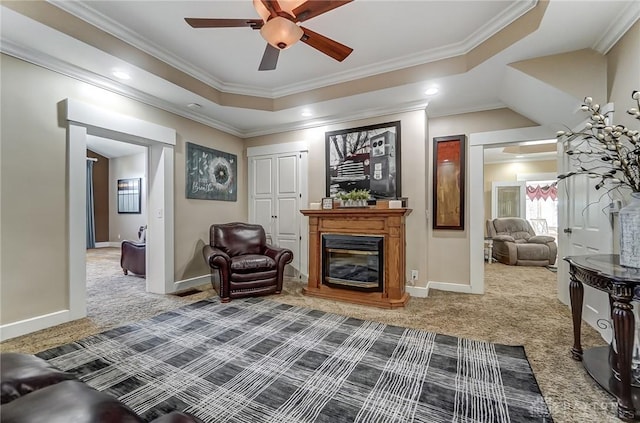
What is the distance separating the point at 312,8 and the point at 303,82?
1.93m

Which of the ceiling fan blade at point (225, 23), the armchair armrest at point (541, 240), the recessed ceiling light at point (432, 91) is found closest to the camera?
the ceiling fan blade at point (225, 23)

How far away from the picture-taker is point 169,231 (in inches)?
149

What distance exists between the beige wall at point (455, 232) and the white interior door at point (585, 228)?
30.8 inches

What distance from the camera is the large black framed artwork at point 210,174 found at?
412 cm

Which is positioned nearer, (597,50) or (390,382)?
(390,382)

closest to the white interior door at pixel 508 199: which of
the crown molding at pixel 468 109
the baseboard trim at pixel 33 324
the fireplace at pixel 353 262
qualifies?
the crown molding at pixel 468 109

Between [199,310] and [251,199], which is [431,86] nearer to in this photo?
[251,199]

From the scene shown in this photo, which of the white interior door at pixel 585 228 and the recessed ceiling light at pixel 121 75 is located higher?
the recessed ceiling light at pixel 121 75

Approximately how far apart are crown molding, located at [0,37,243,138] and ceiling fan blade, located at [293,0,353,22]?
99.9 inches

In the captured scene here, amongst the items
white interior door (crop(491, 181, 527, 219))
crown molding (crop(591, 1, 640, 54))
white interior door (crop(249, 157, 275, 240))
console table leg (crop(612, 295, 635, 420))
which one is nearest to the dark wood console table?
console table leg (crop(612, 295, 635, 420))

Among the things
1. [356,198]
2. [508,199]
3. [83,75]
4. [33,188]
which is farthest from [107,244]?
[508,199]

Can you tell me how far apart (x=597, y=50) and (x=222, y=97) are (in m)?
4.03

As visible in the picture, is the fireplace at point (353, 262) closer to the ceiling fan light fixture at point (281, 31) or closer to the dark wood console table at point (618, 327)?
the dark wood console table at point (618, 327)

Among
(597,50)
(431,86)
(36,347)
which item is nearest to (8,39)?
(36,347)
